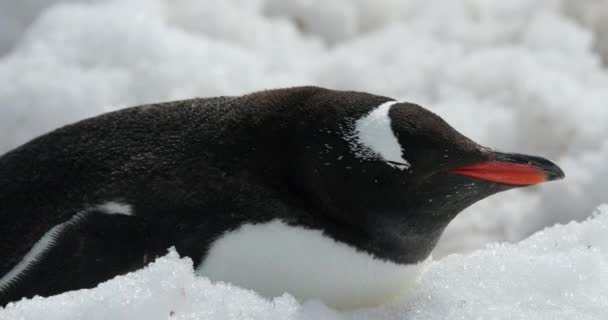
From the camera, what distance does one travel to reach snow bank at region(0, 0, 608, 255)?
328cm

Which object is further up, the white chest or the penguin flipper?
the white chest

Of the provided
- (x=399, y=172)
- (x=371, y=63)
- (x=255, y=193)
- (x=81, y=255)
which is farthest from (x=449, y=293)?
(x=371, y=63)

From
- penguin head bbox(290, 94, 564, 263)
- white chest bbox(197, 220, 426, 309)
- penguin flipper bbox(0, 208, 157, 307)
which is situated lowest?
penguin flipper bbox(0, 208, 157, 307)

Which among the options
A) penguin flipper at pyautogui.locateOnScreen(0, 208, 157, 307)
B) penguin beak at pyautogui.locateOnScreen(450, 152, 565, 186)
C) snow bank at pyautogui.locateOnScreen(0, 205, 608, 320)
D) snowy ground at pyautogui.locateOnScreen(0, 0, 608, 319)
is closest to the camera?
snow bank at pyautogui.locateOnScreen(0, 205, 608, 320)

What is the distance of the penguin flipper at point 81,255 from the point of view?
5.79 feet

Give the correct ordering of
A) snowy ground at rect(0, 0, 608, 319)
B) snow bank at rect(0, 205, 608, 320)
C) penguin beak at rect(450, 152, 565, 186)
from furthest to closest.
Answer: snowy ground at rect(0, 0, 608, 319) → penguin beak at rect(450, 152, 565, 186) → snow bank at rect(0, 205, 608, 320)

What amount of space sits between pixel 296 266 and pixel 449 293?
32 centimetres

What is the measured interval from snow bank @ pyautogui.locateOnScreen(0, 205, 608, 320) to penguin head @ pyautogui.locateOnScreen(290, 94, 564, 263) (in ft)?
0.48

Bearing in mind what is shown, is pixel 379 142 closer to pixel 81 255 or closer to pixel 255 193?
pixel 255 193

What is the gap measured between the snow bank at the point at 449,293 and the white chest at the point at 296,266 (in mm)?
62

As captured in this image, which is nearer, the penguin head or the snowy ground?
the penguin head

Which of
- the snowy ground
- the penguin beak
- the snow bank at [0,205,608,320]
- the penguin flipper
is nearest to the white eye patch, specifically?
the penguin beak

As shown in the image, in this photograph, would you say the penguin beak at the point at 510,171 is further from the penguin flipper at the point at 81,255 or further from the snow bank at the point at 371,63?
the snow bank at the point at 371,63

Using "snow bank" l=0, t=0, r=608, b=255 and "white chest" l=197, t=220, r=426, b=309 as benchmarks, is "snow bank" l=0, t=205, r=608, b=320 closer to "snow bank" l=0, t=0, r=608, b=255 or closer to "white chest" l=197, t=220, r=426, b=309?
"white chest" l=197, t=220, r=426, b=309
